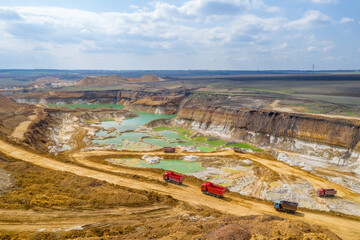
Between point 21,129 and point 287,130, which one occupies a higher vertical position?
point 287,130

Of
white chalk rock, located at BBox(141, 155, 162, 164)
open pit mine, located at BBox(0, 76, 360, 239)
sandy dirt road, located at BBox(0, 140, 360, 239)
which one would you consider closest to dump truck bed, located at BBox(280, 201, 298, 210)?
open pit mine, located at BBox(0, 76, 360, 239)

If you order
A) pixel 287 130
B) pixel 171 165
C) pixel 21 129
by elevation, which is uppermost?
pixel 287 130

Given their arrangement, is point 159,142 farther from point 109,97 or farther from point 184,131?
point 109,97

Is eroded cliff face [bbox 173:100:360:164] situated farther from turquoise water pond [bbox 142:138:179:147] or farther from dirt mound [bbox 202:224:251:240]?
dirt mound [bbox 202:224:251:240]

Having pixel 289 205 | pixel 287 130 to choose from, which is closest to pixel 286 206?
pixel 289 205

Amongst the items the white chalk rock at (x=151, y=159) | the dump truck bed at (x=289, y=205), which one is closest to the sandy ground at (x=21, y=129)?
the white chalk rock at (x=151, y=159)

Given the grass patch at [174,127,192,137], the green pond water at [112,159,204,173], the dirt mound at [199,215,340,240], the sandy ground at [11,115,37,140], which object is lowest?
the green pond water at [112,159,204,173]
